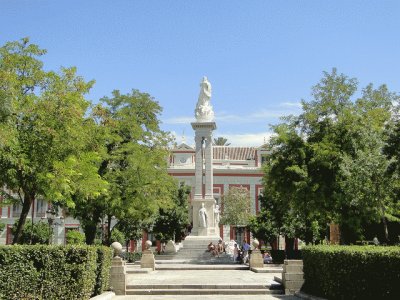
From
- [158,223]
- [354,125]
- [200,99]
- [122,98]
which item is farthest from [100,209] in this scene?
[158,223]

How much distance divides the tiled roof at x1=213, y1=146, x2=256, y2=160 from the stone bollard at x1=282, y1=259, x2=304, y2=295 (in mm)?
50635

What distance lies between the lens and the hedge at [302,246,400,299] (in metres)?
10.3

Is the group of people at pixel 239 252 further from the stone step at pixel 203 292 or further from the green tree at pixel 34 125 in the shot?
the green tree at pixel 34 125

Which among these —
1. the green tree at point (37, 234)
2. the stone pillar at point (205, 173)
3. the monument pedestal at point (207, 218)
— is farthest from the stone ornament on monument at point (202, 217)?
the green tree at point (37, 234)

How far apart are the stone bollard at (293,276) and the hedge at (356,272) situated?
1981 millimetres

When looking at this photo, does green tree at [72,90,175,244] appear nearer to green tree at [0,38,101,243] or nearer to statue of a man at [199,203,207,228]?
green tree at [0,38,101,243]

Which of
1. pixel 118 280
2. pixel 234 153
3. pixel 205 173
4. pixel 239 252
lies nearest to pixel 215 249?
pixel 239 252

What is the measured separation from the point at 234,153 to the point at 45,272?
186 feet

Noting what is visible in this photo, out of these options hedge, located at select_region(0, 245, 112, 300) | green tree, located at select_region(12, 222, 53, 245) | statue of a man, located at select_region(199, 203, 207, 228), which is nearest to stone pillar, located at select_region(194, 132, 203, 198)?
statue of a man, located at select_region(199, 203, 207, 228)

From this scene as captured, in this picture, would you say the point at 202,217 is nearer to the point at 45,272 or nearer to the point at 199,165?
the point at 199,165

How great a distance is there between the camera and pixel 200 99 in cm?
4088

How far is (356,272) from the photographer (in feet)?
37.3

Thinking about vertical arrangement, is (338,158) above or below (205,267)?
above

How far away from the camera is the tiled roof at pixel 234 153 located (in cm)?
6756
